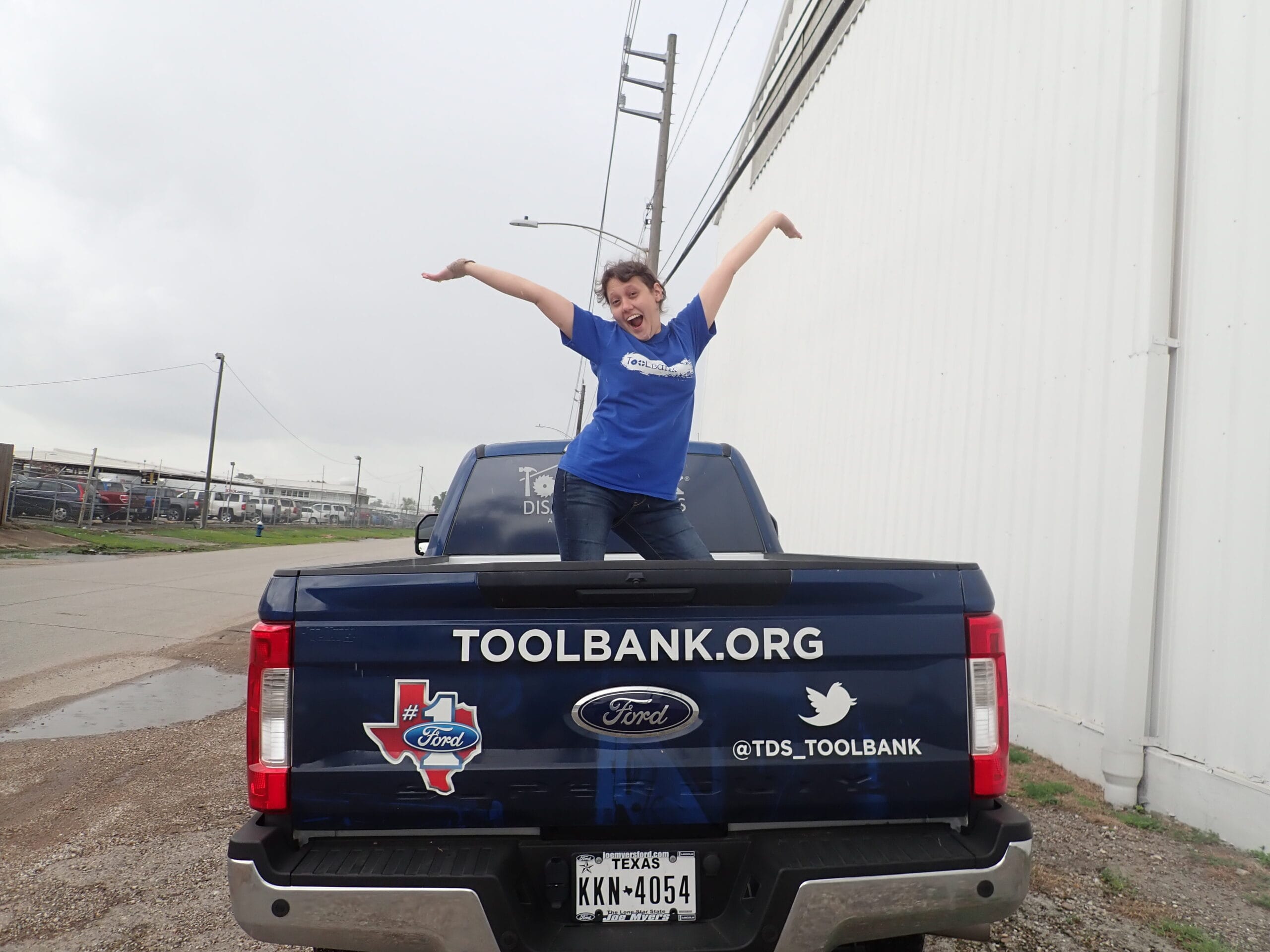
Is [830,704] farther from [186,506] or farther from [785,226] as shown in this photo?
[186,506]

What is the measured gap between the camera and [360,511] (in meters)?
80.9

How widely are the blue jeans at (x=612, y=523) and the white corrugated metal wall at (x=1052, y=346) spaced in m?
2.80

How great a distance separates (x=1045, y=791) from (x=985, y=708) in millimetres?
3024

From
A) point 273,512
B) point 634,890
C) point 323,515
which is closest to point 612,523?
point 634,890

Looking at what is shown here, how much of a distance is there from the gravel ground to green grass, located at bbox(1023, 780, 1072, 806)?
12mm

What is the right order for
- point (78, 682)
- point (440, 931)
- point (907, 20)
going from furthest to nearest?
1. point (907, 20)
2. point (78, 682)
3. point (440, 931)

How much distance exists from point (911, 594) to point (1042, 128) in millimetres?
4954

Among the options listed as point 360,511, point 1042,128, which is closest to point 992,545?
point 1042,128

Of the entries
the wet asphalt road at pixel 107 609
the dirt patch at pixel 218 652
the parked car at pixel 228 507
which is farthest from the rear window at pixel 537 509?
the parked car at pixel 228 507

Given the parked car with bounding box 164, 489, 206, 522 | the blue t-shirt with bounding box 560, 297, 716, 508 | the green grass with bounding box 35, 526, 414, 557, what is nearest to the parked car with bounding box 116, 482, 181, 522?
the parked car with bounding box 164, 489, 206, 522

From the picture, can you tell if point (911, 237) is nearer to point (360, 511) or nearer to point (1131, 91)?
point (1131, 91)

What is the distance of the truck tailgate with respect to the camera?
2.04 metres

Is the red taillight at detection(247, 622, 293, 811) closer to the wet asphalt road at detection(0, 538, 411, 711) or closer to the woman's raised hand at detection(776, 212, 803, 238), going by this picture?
the woman's raised hand at detection(776, 212, 803, 238)

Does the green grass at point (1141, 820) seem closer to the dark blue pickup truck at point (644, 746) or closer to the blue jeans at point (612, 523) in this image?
the dark blue pickup truck at point (644, 746)
